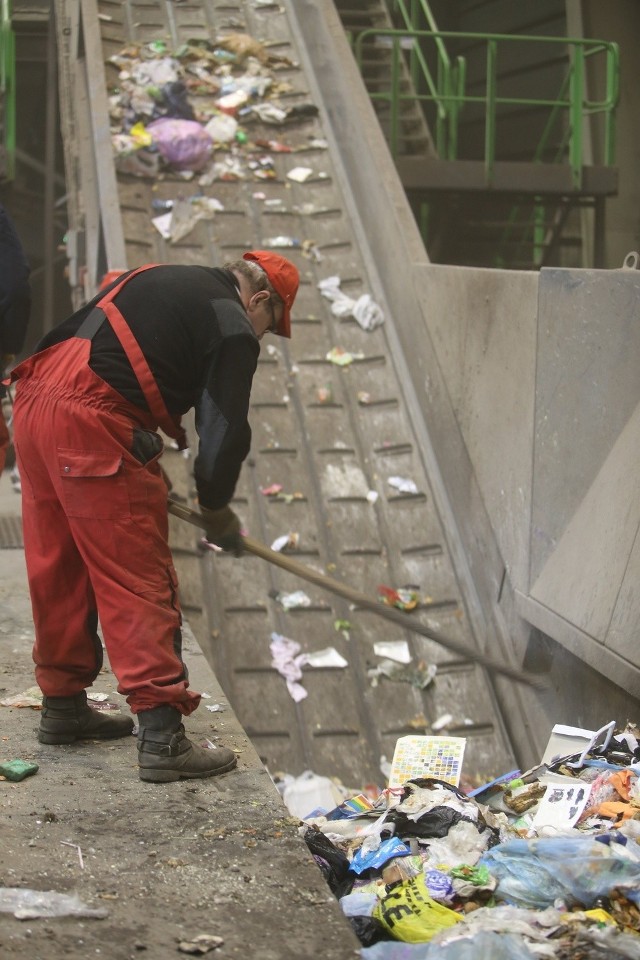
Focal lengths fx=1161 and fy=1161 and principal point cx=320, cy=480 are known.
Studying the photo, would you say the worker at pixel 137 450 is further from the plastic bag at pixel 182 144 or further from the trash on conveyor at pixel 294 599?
the plastic bag at pixel 182 144

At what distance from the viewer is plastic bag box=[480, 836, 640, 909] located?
2.84m

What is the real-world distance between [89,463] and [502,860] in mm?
1506

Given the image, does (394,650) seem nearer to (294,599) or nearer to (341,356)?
(294,599)

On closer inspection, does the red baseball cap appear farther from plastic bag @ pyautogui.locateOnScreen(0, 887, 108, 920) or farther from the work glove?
plastic bag @ pyautogui.locateOnScreen(0, 887, 108, 920)

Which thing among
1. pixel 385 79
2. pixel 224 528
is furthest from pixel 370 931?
pixel 385 79

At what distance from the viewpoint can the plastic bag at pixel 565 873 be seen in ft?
9.30

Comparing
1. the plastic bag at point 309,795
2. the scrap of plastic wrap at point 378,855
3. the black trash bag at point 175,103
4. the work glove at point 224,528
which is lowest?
the plastic bag at point 309,795

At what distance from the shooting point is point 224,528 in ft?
11.1

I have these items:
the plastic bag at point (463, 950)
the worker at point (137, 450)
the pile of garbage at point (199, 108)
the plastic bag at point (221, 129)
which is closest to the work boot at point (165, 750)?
the worker at point (137, 450)

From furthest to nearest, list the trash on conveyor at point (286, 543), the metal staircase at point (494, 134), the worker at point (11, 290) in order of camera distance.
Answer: the metal staircase at point (494, 134) < the trash on conveyor at point (286, 543) < the worker at point (11, 290)

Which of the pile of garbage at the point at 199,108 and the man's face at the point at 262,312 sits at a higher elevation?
the pile of garbage at the point at 199,108

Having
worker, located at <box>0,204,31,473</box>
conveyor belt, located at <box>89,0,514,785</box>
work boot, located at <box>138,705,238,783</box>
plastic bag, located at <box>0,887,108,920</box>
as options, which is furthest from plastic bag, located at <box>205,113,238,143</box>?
plastic bag, located at <box>0,887,108,920</box>

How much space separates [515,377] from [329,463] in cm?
149

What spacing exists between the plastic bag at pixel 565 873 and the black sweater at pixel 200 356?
1.24 m
